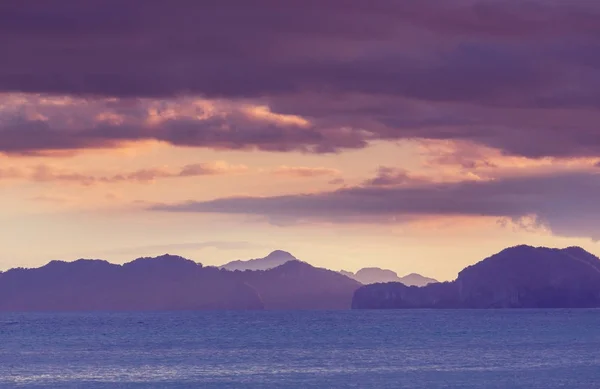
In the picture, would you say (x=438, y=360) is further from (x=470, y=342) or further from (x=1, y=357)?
(x=1, y=357)

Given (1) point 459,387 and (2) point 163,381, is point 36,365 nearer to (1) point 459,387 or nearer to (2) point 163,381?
(2) point 163,381

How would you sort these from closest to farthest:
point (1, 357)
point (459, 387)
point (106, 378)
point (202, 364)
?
point (459, 387) → point (106, 378) → point (202, 364) → point (1, 357)

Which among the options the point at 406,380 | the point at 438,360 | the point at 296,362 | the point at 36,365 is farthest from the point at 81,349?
the point at 406,380

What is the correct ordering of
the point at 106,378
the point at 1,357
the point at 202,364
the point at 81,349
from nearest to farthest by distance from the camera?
1. the point at 106,378
2. the point at 202,364
3. the point at 1,357
4. the point at 81,349

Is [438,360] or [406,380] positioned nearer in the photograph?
[406,380]

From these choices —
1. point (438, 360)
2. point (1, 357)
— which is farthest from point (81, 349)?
point (438, 360)

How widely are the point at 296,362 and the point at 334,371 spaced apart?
1370 cm

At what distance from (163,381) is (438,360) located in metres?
42.9

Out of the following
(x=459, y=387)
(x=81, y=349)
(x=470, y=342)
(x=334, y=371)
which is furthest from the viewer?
(x=470, y=342)

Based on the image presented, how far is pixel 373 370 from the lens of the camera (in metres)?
138

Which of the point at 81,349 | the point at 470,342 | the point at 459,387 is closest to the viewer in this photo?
the point at 459,387

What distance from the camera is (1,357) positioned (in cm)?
16412

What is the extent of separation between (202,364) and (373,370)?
21814 mm

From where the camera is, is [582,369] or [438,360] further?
[438,360]
